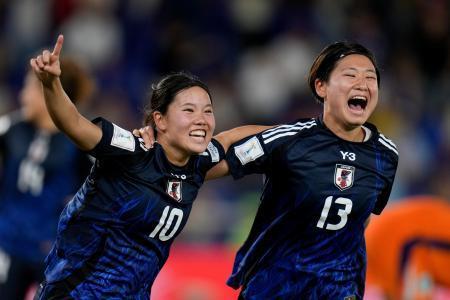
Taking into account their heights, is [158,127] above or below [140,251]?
above

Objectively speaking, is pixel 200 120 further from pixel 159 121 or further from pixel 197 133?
pixel 159 121

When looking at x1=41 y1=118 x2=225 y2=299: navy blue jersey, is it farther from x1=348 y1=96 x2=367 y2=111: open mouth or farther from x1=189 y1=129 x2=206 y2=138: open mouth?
x1=348 y1=96 x2=367 y2=111: open mouth

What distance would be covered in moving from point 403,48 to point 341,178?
26.4 feet

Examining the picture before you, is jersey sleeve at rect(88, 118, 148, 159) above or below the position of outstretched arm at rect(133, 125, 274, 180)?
below

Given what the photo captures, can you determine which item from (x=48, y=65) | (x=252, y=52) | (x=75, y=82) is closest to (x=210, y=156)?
(x=48, y=65)

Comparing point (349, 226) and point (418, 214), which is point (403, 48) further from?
point (349, 226)

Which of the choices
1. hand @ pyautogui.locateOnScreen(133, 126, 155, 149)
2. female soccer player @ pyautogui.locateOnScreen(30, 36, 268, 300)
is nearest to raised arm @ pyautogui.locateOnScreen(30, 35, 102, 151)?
female soccer player @ pyautogui.locateOnScreen(30, 36, 268, 300)

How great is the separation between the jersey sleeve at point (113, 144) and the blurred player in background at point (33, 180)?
1.80m

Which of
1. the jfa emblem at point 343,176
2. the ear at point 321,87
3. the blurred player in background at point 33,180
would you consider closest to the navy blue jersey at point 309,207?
the jfa emblem at point 343,176

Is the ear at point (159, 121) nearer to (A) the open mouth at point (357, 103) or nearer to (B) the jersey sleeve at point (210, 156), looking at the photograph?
(B) the jersey sleeve at point (210, 156)

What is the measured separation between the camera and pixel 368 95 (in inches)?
198

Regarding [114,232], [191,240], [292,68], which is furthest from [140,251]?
[292,68]

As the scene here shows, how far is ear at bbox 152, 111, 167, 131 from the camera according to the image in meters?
5.00

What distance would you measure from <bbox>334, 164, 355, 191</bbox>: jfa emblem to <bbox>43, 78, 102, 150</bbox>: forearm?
1172mm
